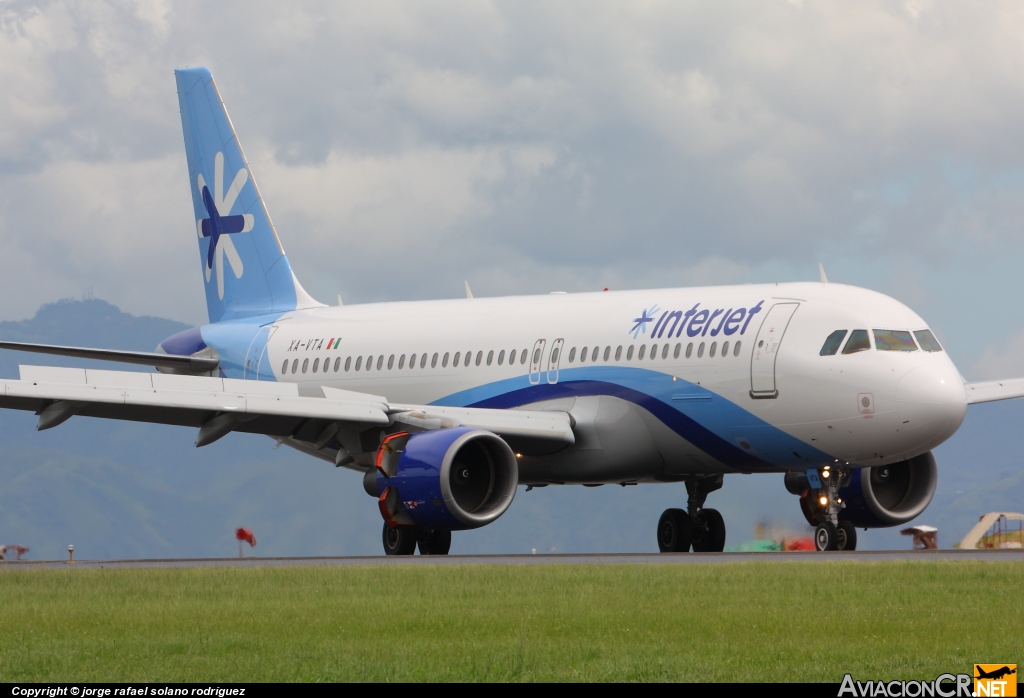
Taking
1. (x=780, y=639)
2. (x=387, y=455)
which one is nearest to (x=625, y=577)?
(x=780, y=639)

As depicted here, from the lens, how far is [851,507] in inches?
1152

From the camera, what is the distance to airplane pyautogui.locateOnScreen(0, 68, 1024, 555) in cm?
2573

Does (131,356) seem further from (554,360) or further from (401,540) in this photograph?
(554,360)

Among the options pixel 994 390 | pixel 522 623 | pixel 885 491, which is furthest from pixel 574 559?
pixel 994 390

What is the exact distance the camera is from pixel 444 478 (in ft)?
84.5

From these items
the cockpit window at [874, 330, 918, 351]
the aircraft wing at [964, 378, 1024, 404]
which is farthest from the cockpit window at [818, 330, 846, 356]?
the aircraft wing at [964, 378, 1024, 404]

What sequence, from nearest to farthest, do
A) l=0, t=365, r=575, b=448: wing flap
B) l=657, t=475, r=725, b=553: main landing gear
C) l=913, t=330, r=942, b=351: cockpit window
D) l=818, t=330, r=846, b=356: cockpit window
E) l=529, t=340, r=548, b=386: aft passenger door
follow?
l=0, t=365, r=575, b=448: wing flap → l=818, t=330, r=846, b=356: cockpit window → l=913, t=330, r=942, b=351: cockpit window → l=529, t=340, r=548, b=386: aft passenger door → l=657, t=475, r=725, b=553: main landing gear

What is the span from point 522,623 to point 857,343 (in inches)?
489

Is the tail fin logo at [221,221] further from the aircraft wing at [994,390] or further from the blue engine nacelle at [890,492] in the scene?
the aircraft wing at [994,390]

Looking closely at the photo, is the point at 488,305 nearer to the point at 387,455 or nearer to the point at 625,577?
the point at 387,455

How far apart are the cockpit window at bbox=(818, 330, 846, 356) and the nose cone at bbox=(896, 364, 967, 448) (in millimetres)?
1143

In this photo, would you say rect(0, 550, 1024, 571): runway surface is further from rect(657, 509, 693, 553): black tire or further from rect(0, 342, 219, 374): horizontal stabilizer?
rect(0, 342, 219, 374): horizontal stabilizer

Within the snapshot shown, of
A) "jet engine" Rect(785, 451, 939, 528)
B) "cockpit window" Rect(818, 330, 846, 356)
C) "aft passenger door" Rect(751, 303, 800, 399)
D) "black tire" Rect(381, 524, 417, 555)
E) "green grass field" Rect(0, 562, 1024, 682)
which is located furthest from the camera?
"jet engine" Rect(785, 451, 939, 528)

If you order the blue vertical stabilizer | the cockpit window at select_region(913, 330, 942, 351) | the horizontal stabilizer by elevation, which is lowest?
the cockpit window at select_region(913, 330, 942, 351)
